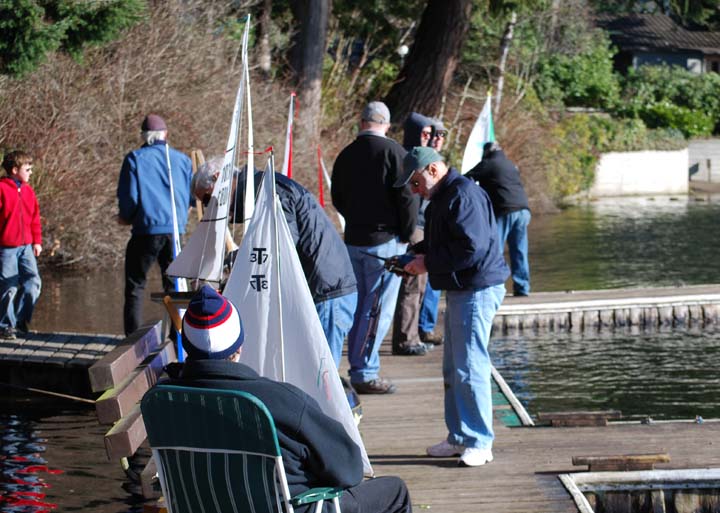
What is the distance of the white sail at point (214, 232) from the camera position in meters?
7.07

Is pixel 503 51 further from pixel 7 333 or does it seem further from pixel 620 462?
pixel 620 462

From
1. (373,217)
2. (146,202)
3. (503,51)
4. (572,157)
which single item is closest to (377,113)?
(373,217)

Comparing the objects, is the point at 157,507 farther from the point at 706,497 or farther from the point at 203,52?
the point at 203,52

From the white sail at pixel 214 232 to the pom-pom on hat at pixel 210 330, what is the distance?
237 centimetres

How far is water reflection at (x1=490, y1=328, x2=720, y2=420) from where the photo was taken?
34.4ft

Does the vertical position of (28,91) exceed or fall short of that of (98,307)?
it exceeds it

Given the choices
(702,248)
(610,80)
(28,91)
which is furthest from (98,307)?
(610,80)

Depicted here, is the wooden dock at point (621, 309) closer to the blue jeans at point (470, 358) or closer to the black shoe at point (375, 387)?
the black shoe at point (375, 387)

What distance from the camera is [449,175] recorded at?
694cm

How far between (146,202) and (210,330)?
234 inches

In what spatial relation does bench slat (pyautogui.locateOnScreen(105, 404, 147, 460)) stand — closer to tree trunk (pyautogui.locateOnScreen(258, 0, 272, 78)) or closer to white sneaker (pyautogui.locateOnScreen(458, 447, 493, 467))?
white sneaker (pyautogui.locateOnScreen(458, 447, 493, 467))

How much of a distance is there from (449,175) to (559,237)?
18.5 meters

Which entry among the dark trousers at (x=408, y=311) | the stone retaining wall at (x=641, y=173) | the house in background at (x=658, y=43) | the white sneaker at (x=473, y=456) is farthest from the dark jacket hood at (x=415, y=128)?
the house in background at (x=658, y=43)

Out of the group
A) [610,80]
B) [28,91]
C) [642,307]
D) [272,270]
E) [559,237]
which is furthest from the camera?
[610,80]
